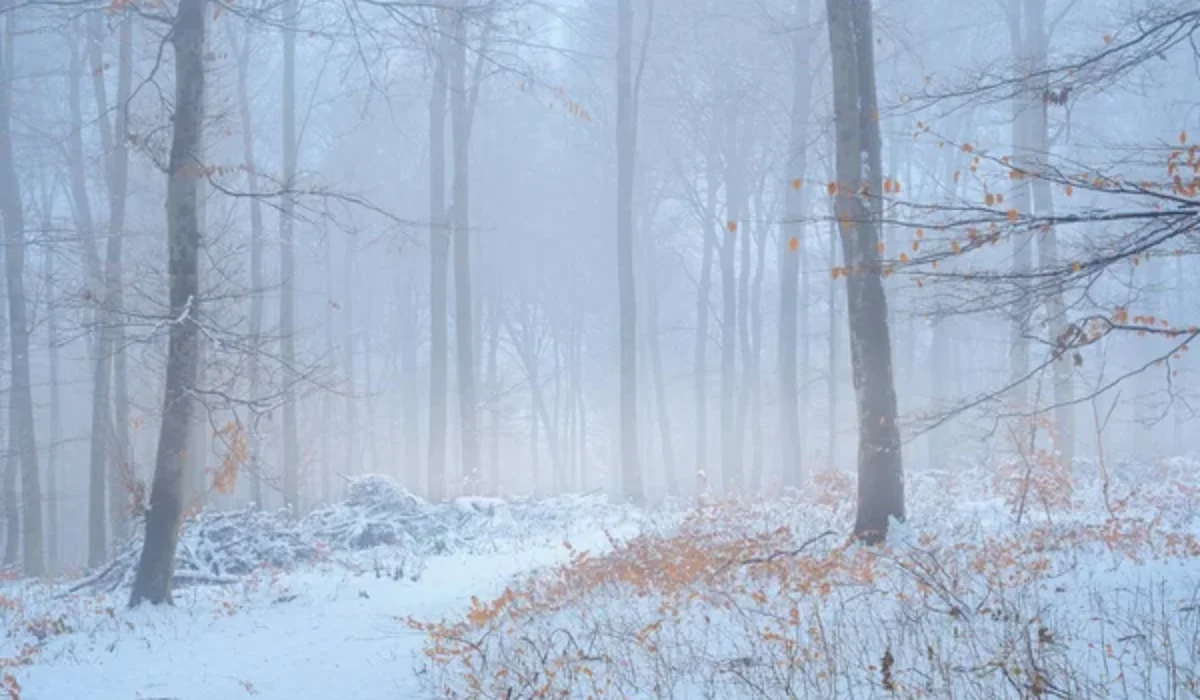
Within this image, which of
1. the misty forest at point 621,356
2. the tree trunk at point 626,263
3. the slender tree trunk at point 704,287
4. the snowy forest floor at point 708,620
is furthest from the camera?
the slender tree trunk at point 704,287

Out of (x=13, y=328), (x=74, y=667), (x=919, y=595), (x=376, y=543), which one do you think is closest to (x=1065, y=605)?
(x=919, y=595)

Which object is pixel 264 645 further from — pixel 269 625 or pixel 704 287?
pixel 704 287

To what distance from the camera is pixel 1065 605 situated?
624 cm

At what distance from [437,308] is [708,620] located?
1452 centimetres

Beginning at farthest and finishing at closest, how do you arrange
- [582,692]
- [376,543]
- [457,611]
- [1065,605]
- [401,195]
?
[401,195]
[376,543]
[457,611]
[1065,605]
[582,692]

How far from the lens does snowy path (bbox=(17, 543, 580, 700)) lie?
6891 mm

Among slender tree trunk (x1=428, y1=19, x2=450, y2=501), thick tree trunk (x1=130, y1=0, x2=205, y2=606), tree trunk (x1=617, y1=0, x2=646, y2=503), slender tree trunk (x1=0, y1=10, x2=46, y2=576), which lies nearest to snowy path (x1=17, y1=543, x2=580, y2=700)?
thick tree trunk (x1=130, y1=0, x2=205, y2=606)

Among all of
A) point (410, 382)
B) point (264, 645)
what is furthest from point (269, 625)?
point (410, 382)

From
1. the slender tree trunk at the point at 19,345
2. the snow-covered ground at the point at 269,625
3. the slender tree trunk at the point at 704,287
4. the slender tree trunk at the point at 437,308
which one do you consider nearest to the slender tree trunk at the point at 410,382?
the slender tree trunk at the point at 704,287

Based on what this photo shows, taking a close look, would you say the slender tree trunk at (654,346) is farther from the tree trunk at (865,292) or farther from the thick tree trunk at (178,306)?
the thick tree trunk at (178,306)

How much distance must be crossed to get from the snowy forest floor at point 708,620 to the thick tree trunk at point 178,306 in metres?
0.52

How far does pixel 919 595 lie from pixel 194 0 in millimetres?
8422

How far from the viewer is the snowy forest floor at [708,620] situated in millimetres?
5199

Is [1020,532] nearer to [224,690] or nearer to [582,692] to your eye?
[582,692]
